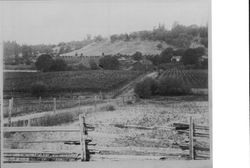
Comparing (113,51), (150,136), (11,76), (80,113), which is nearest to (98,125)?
(80,113)

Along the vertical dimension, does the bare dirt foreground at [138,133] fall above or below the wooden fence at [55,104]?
below

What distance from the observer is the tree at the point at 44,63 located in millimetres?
3035

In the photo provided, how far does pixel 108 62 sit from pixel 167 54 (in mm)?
568

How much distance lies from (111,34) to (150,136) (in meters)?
1.04

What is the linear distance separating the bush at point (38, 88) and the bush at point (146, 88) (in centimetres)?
87

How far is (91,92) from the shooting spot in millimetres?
3076

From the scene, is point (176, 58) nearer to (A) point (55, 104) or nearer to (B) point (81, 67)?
(B) point (81, 67)

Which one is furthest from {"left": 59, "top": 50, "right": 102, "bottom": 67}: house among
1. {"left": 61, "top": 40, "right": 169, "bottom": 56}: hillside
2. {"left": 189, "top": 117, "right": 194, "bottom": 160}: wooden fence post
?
{"left": 189, "top": 117, "right": 194, "bottom": 160}: wooden fence post

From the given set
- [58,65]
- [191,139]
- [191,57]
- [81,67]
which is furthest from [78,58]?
[191,139]

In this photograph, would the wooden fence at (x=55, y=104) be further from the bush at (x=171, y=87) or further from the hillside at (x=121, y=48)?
the hillside at (x=121, y=48)

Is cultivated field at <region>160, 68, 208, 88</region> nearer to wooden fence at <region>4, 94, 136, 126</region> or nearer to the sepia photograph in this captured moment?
the sepia photograph

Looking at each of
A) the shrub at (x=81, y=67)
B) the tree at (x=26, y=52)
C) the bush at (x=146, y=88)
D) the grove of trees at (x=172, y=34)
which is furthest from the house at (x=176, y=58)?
the tree at (x=26, y=52)

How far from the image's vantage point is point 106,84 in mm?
3080

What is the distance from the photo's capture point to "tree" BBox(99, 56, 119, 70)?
3.07 m
